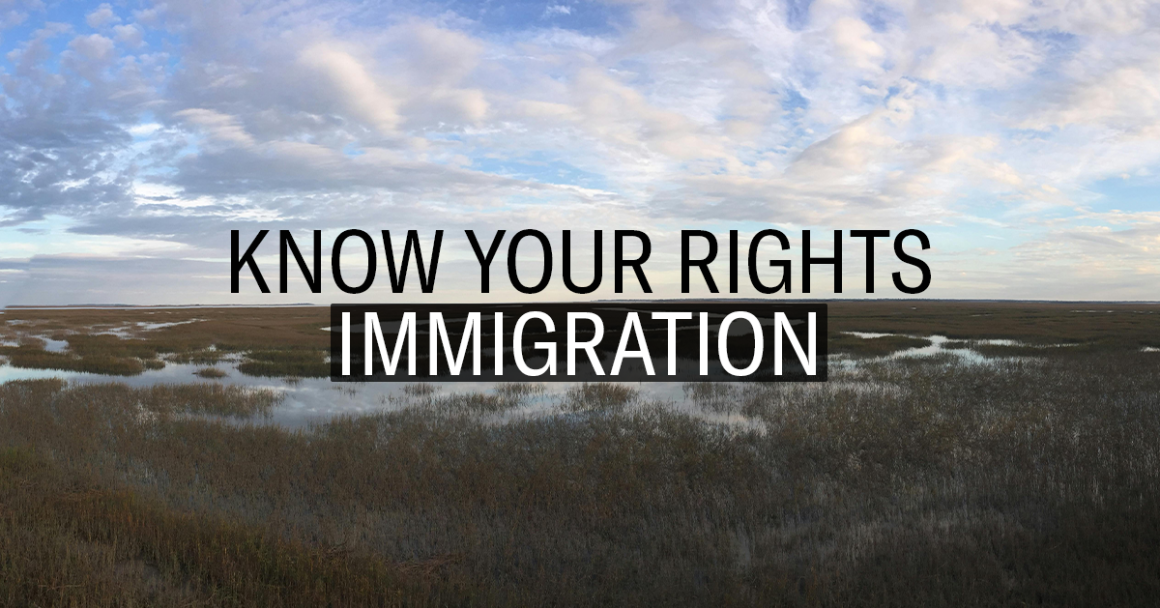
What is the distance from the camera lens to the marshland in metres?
6.48

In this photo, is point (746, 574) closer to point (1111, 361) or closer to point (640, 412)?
point (640, 412)

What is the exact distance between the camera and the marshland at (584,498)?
6477 mm

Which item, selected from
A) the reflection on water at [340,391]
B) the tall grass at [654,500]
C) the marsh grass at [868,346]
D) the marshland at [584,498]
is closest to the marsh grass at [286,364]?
the reflection on water at [340,391]

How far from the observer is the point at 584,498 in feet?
31.9

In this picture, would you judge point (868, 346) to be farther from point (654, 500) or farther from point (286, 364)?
point (286, 364)

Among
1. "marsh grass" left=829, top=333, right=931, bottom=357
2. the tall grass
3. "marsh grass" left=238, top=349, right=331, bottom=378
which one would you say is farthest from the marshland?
"marsh grass" left=829, top=333, right=931, bottom=357

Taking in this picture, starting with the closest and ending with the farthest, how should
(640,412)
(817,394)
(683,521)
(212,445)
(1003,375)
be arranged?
(683,521), (212,445), (640,412), (817,394), (1003,375)

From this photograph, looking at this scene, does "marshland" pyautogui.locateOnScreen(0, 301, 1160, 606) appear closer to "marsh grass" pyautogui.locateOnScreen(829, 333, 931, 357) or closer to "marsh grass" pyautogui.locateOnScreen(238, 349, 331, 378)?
"marsh grass" pyautogui.locateOnScreen(238, 349, 331, 378)

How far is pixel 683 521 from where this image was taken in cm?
887

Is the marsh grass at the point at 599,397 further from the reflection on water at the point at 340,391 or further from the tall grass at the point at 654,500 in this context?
the tall grass at the point at 654,500

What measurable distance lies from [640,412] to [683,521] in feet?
26.5

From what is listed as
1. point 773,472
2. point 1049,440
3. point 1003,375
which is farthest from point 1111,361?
point 773,472

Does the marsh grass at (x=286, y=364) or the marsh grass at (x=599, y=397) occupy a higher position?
Answer: the marsh grass at (x=286, y=364)

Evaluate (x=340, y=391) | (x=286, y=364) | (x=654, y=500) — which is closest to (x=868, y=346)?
(x=340, y=391)
